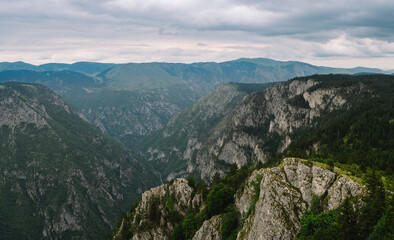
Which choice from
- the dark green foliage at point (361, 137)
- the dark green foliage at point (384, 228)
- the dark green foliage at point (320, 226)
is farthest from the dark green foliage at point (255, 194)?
the dark green foliage at point (361, 137)

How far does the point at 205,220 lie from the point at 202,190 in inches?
1068

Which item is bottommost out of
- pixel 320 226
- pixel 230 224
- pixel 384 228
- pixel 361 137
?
pixel 230 224

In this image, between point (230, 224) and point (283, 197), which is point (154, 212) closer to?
point (230, 224)

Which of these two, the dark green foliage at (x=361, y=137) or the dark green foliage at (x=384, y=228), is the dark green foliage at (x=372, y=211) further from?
the dark green foliage at (x=361, y=137)

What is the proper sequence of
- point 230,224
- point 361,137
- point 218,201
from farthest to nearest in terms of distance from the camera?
point 361,137, point 218,201, point 230,224

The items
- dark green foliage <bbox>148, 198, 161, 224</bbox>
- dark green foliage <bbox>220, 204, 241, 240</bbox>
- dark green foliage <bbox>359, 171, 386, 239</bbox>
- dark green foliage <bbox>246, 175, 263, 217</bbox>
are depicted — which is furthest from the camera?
dark green foliage <bbox>148, 198, 161, 224</bbox>

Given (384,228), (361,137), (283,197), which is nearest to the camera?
(384,228)

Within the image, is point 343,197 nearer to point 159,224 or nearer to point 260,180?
point 260,180

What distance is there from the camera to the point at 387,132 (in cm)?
12900

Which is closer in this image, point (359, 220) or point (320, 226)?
point (359, 220)

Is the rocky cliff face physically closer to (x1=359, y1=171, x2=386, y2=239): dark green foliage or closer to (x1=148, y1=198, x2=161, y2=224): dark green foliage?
(x1=359, y1=171, x2=386, y2=239): dark green foliage

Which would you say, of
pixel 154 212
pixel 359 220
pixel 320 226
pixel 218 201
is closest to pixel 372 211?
pixel 359 220

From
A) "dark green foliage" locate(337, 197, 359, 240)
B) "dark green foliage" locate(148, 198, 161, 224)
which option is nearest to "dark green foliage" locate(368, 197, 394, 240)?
"dark green foliage" locate(337, 197, 359, 240)

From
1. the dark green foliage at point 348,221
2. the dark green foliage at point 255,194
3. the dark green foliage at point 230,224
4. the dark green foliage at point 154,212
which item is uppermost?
the dark green foliage at point 348,221
